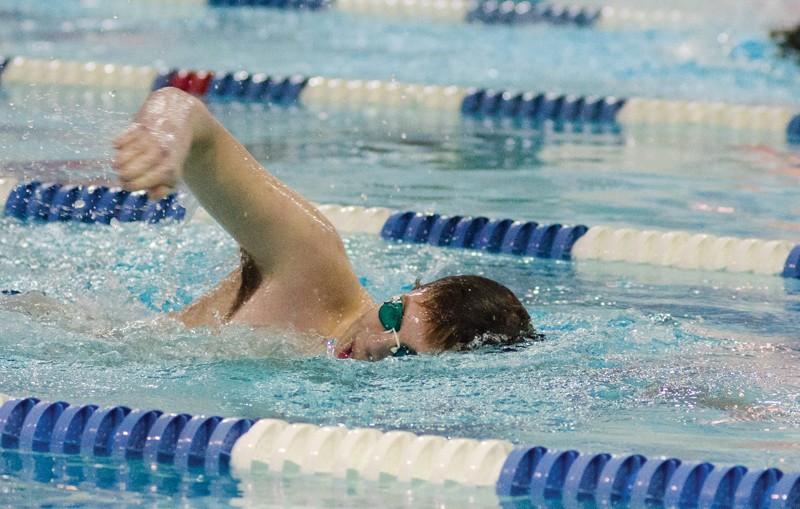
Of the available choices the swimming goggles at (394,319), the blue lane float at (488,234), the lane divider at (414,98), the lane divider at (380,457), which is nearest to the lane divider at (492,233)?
the blue lane float at (488,234)

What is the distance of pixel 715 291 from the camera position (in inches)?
186

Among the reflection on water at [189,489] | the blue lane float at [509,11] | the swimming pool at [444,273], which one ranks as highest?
the blue lane float at [509,11]

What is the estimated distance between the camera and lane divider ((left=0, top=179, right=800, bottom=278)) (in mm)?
5019

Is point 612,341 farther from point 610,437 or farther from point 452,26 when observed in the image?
point 452,26

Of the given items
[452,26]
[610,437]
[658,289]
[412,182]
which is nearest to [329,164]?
[412,182]

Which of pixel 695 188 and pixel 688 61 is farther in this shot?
pixel 688 61

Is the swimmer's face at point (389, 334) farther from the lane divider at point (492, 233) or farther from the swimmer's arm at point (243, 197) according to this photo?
the lane divider at point (492, 233)

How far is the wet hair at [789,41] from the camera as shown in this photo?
31.0 feet

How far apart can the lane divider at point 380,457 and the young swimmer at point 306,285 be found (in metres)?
0.26

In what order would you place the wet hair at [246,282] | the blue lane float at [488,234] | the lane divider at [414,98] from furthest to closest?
the lane divider at [414,98] → the blue lane float at [488,234] → the wet hair at [246,282]

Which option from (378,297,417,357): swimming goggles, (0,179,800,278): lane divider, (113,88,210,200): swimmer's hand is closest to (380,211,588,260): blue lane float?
(0,179,800,278): lane divider

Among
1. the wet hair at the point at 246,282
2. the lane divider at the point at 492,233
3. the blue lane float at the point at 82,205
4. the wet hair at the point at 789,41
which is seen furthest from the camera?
the wet hair at the point at 789,41

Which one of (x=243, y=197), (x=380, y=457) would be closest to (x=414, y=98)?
(x=243, y=197)

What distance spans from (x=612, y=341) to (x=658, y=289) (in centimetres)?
92
